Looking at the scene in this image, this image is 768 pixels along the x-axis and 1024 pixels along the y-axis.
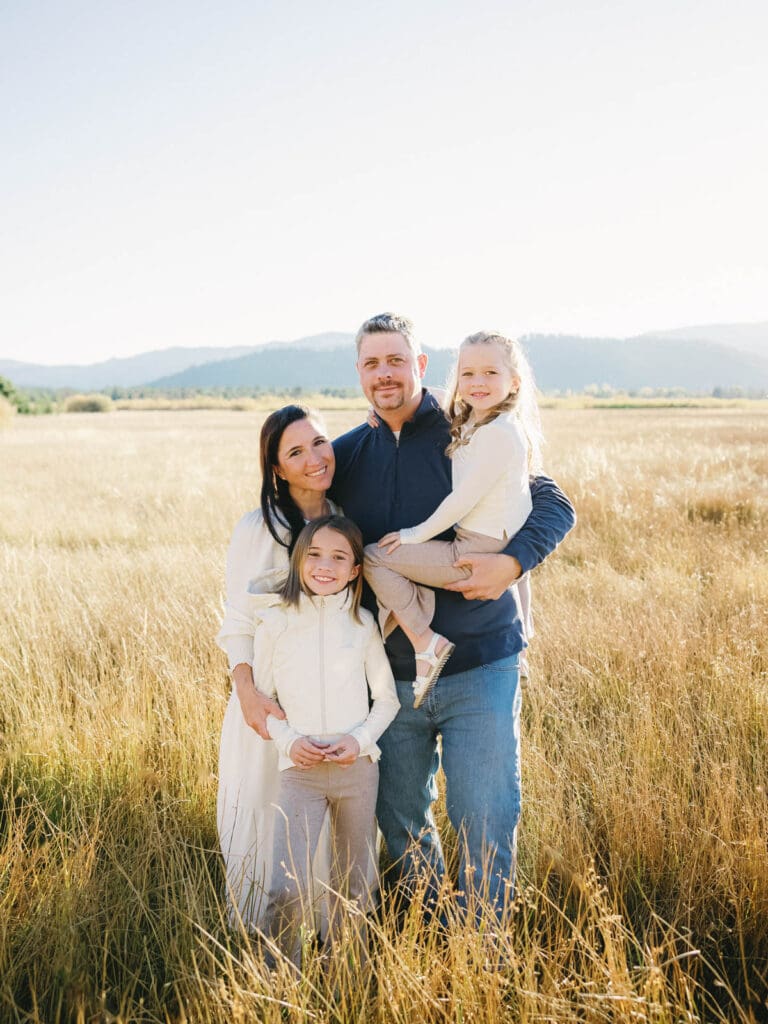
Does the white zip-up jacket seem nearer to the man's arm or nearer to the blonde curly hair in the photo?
the man's arm

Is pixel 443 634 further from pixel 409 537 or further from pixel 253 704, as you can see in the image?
pixel 253 704

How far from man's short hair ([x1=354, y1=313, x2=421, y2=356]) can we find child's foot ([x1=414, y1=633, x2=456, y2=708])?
118cm

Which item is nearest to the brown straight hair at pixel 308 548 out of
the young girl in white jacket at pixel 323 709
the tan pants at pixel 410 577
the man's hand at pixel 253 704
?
the young girl in white jacket at pixel 323 709

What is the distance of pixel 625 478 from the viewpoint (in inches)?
450

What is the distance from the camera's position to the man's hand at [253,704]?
8.77 feet

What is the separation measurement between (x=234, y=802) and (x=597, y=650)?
2.71m

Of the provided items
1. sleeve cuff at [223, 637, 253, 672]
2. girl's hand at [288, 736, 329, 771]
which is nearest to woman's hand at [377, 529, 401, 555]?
sleeve cuff at [223, 637, 253, 672]

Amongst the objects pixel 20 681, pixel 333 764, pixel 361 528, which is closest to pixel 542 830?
pixel 333 764

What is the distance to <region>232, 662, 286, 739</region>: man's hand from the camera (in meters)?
2.67

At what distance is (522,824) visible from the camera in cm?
318

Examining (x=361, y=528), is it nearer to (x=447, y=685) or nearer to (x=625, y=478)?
(x=447, y=685)

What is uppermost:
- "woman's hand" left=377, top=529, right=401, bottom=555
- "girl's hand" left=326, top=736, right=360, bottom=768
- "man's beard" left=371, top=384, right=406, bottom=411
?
"man's beard" left=371, top=384, right=406, bottom=411

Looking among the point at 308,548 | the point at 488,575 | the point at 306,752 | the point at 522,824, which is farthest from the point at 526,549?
the point at 522,824

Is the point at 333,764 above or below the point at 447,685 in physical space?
below
